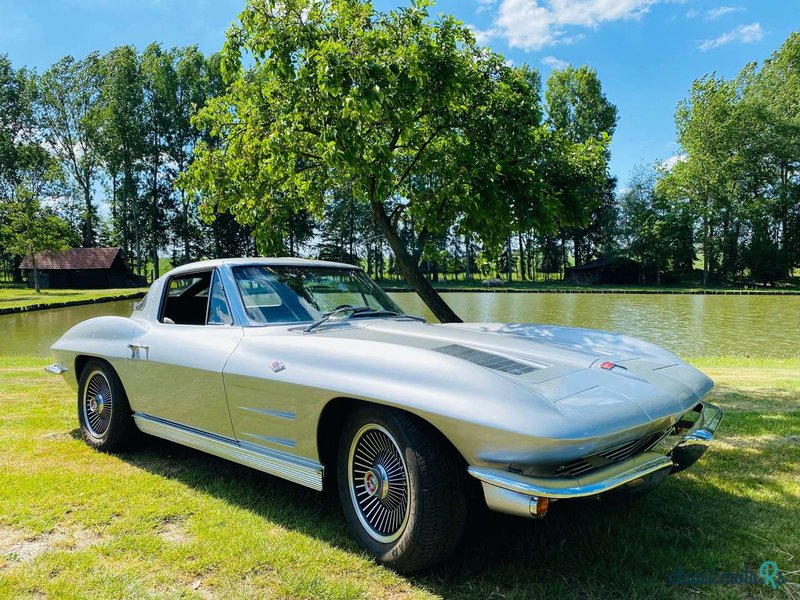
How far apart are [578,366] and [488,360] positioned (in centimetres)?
51

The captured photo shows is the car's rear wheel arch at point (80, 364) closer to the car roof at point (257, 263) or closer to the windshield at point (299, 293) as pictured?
the car roof at point (257, 263)

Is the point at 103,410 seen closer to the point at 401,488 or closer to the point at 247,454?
the point at 247,454

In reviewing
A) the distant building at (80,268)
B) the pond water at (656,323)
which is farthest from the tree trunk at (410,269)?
the distant building at (80,268)

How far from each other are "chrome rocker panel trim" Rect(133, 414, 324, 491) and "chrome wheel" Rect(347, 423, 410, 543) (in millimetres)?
211

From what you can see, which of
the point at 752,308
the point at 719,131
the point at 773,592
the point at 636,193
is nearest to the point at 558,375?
the point at 773,592

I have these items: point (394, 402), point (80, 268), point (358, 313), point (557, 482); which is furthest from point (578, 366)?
point (80, 268)

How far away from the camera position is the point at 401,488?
2.63 metres

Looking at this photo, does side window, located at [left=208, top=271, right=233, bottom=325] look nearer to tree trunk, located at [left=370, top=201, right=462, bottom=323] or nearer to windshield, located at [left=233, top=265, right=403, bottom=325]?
windshield, located at [left=233, top=265, right=403, bottom=325]

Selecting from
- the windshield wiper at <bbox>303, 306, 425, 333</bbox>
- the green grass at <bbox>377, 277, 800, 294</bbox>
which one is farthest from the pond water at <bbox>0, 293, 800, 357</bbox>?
the green grass at <bbox>377, 277, 800, 294</bbox>

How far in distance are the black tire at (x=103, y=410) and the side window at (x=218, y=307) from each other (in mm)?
1134

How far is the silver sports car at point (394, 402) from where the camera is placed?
2.31m

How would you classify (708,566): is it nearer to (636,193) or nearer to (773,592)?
(773,592)

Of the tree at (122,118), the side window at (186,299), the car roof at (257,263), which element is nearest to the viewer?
the car roof at (257,263)

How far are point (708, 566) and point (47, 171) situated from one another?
58831 millimetres
